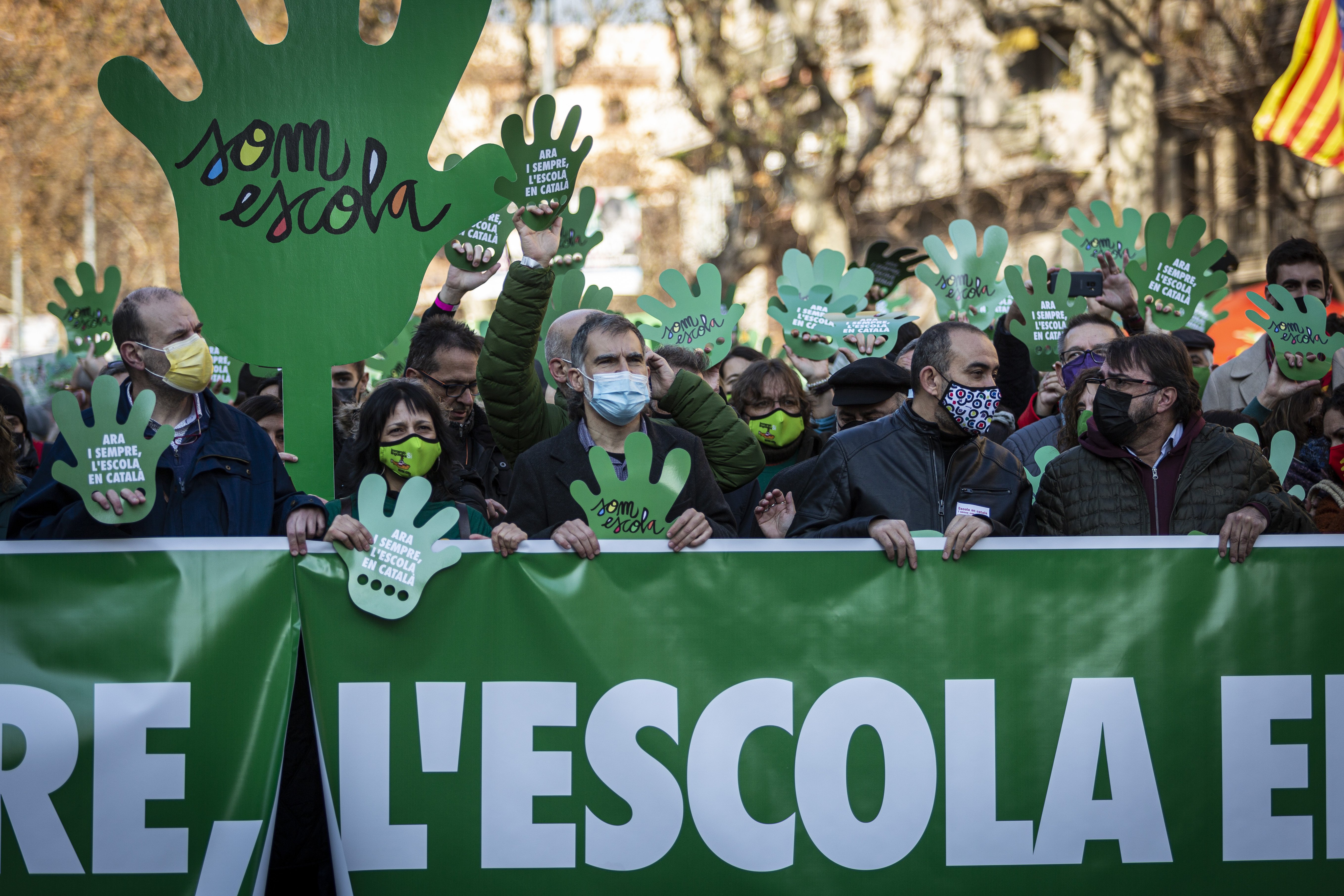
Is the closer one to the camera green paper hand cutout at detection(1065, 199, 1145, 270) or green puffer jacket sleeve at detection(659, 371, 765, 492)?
green puffer jacket sleeve at detection(659, 371, 765, 492)

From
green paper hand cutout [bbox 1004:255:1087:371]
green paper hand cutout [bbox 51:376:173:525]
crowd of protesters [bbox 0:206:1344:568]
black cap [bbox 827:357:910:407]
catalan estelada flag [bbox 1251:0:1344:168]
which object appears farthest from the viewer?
catalan estelada flag [bbox 1251:0:1344:168]

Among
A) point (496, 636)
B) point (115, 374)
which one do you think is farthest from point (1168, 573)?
point (115, 374)

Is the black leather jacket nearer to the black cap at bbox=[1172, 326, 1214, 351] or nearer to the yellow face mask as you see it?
the yellow face mask

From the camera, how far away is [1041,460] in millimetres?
4945

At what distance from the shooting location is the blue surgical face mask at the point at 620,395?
14.4 ft

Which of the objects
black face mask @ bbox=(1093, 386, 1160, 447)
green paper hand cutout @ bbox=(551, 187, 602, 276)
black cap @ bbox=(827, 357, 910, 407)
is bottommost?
black face mask @ bbox=(1093, 386, 1160, 447)

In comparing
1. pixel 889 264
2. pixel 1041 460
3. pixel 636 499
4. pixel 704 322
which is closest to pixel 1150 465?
pixel 1041 460

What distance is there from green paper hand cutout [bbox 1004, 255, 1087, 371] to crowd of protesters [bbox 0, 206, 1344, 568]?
0.84m

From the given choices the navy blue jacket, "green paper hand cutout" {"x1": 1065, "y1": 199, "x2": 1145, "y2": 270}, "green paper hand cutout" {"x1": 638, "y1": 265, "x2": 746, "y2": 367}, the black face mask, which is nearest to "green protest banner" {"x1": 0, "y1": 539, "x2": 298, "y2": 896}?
the navy blue jacket

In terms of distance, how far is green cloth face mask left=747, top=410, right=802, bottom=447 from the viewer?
5.69m

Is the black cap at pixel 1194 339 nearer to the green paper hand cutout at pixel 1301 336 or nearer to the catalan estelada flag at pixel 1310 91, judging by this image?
the green paper hand cutout at pixel 1301 336

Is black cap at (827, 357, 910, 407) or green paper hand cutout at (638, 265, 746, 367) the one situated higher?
green paper hand cutout at (638, 265, 746, 367)

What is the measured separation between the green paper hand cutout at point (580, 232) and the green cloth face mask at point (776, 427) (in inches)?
66.2

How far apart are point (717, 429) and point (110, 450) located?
6.97ft
